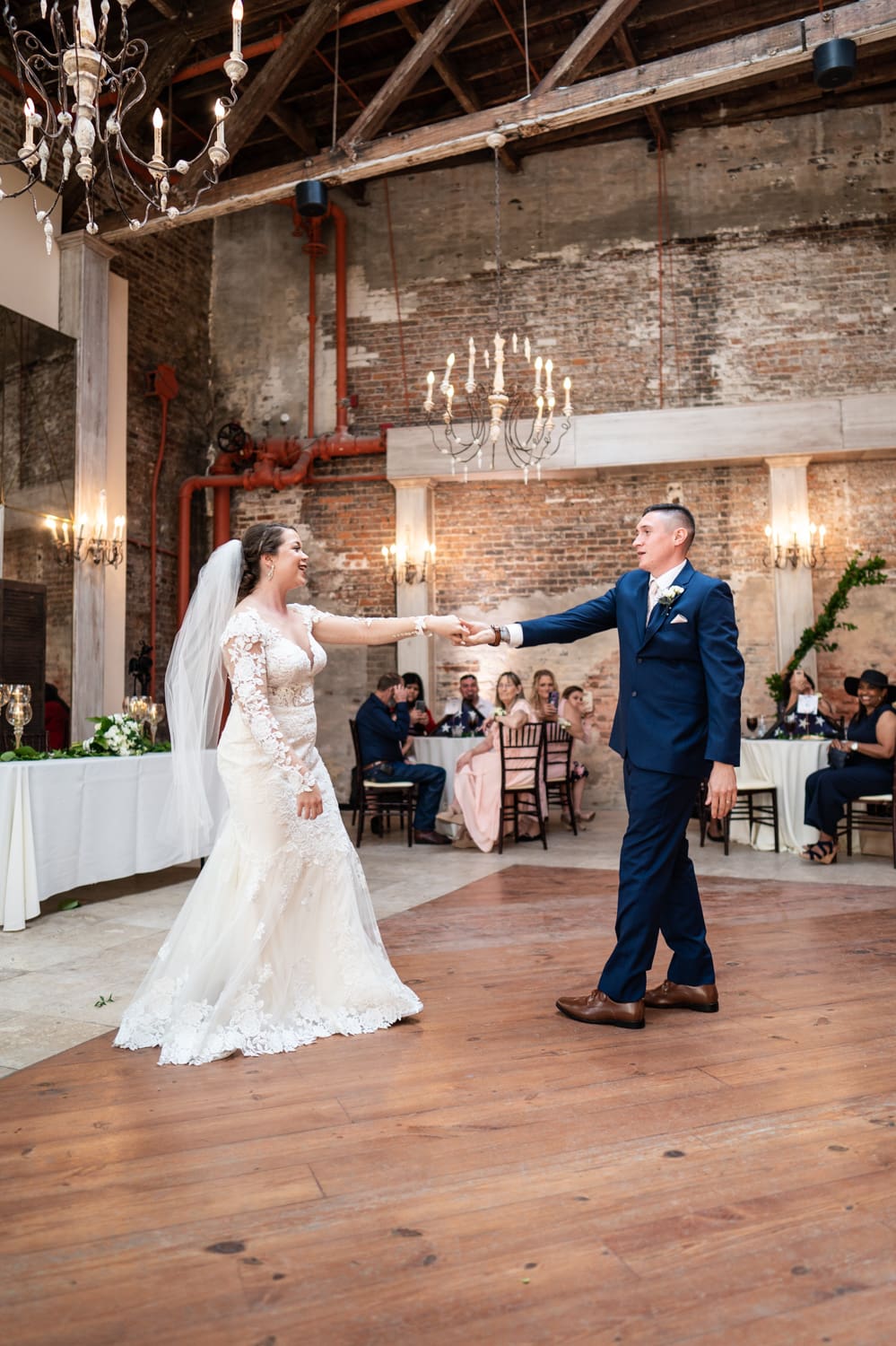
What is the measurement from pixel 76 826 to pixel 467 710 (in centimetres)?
416

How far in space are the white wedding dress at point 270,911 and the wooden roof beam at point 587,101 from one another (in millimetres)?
5841

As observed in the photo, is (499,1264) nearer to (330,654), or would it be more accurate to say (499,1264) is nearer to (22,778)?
(22,778)

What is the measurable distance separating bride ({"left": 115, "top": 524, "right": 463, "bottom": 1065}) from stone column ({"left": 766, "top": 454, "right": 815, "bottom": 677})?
709cm

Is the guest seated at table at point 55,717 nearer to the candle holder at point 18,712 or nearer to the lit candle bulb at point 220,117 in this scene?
the candle holder at point 18,712

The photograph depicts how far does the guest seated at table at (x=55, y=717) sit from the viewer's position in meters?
8.09

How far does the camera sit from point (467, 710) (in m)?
8.48

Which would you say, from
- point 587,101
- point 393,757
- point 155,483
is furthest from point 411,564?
point 587,101

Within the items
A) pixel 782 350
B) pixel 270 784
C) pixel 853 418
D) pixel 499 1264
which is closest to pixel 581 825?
pixel 853 418

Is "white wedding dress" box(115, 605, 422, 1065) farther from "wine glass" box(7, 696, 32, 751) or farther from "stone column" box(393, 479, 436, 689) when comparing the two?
"stone column" box(393, 479, 436, 689)

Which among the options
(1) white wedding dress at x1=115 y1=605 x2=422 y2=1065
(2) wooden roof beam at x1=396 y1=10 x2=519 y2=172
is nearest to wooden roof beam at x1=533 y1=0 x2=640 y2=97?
(2) wooden roof beam at x1=396 y1=10 x2=519 y2=172

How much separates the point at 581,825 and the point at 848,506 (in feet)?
13.7

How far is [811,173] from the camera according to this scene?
971cm

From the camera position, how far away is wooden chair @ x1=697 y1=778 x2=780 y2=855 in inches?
268

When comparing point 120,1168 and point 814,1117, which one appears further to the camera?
point 814,1117
